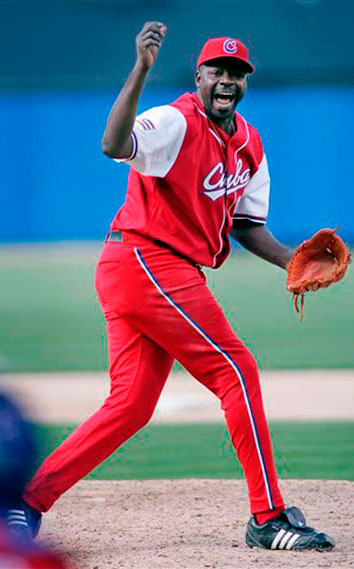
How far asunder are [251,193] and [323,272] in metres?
0.43

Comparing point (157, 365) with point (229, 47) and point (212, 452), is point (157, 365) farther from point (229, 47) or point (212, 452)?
point (212, 452)

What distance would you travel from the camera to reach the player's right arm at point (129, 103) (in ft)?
10.7

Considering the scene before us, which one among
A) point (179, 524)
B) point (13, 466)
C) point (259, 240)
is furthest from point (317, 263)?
point (13, 466)

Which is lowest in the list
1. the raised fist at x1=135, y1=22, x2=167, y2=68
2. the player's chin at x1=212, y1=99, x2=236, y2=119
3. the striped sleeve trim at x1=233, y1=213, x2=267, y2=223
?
the striped sleeve trim at x1=233, y1=213, x2=267, y2=223

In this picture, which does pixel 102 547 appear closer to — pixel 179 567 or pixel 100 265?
pixel 179 567

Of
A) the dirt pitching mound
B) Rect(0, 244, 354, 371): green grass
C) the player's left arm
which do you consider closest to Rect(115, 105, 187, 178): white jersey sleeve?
the player's left arm

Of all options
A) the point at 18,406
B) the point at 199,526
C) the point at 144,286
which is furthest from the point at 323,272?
the point at 18,406

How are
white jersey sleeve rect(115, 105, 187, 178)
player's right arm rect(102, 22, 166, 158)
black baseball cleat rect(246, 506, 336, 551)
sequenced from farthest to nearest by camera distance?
black baseball cleat rect(246, 506, 336, 551) < white jersey sleeve rect(115, 105, 187, 178) < player's right arm rect(102, 22, 166, 158)

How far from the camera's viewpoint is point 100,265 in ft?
12.5

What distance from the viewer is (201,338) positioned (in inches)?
143

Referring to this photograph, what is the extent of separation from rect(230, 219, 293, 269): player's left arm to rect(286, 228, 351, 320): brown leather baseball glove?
14 centimetres

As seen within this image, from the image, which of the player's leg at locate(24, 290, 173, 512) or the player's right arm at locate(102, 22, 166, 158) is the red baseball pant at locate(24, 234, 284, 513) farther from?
the player's right arm at locate(102, 22, 166, 158)

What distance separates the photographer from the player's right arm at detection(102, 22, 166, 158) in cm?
327

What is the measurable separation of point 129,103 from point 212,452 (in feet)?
10.5
